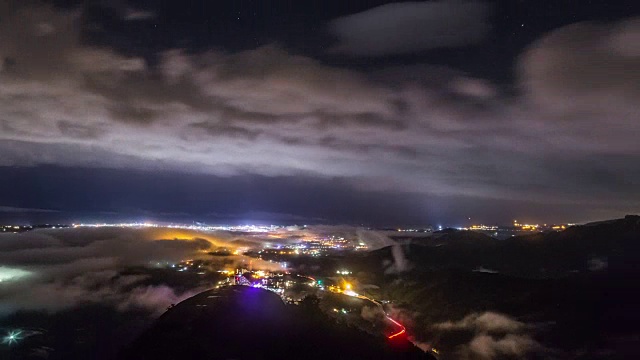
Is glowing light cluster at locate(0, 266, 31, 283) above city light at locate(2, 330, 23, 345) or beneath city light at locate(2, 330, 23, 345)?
above

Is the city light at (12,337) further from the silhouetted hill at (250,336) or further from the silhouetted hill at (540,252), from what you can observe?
the silhouetted hill at (540,252)

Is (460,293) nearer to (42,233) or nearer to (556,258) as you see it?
(556,258)

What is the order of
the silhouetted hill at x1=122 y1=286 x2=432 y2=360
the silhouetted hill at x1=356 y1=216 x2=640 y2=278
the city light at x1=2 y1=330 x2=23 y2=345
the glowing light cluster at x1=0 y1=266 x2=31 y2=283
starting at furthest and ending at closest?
the silhouetted hill at x1=356 y1=216 x2=640 y2=278 → the glowing light cluster at x1=0 y1=266 x2=31 y2=283 → the silhouetted hill at x1=122 y1=286 x2=432 y2=360 → the city light at x1=2 y1=330 x2=23 y2=345

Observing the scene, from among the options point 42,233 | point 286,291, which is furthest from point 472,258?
point 42,233

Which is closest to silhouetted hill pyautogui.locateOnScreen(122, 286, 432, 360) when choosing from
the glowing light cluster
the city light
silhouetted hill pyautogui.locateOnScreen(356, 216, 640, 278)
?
the city light

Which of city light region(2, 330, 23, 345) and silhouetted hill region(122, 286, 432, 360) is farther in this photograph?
silhouetted hill region(122, 286, 432, 360)

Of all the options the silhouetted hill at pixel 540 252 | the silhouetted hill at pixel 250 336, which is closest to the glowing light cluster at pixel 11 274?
the silhouetted hill at pixel 250 336

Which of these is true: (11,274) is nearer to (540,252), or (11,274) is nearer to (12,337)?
(12,337)

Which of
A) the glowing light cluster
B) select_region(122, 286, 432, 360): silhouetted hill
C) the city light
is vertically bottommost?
select_region(122, 286, 432, 360): silhouetted hill

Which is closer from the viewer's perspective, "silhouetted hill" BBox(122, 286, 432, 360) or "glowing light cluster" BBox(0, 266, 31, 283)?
"silhouetted hill" BBox(122, 286, 432, 360)

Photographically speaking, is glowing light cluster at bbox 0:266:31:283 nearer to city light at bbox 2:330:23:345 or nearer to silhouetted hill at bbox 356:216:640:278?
city light at bbox 2:330:23:345

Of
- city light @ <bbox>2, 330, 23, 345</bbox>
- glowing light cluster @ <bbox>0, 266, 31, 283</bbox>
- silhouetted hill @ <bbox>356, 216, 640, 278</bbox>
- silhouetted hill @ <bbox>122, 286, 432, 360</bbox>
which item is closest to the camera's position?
city light @ <bbox>2, 330, 23, 345</bbox>
